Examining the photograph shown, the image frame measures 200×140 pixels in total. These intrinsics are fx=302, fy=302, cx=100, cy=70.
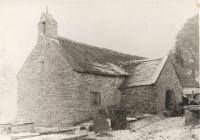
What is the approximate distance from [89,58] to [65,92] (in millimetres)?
3438

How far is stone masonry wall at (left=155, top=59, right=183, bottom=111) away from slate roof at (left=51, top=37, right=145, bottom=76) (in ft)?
8.55

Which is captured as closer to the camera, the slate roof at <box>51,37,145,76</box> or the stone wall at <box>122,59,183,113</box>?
the slate roof at <box>51,37,145,76</box>

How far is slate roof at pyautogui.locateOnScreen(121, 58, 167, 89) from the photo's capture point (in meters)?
19.0

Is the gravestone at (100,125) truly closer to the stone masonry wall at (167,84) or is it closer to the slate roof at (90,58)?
the slate roof at (90,58)

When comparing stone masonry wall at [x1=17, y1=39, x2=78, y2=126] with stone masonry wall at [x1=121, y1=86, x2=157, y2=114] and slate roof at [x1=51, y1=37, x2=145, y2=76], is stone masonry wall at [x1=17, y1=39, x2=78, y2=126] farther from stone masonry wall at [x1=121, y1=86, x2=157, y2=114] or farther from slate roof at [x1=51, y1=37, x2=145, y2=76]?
stone masonry wall at [x1=121, y1=86, x2=157, y2=114]

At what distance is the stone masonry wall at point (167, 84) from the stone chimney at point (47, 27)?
7224mm

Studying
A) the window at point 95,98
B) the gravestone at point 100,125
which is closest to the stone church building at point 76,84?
the window at point 95,98

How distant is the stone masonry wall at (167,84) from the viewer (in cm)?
1887

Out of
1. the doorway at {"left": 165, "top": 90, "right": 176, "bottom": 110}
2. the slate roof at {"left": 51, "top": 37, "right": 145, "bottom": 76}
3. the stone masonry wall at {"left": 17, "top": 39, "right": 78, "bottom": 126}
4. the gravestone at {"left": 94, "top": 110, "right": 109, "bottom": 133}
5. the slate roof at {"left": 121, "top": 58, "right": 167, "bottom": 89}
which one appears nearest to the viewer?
the gravestone at {"left": 94, "top": 110, "right": 109, "bottom": 133}

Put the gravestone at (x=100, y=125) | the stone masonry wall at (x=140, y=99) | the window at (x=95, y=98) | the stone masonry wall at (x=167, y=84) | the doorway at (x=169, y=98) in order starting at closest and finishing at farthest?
1. the gravestone at (x=100, y=125)
2. the window at (x=95, y=98)
3. the stone masonry wall at (x=140, y=99)
4. the stone masonry wall at (x=167, y=84)
5. the doorway at (x=169, y=98)

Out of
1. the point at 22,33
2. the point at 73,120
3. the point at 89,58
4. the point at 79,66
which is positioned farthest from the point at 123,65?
the point at 22,33

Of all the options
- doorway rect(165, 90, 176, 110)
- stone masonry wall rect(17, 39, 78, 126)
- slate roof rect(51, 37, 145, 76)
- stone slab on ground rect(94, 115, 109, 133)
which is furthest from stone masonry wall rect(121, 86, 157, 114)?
stone slab on ground rect(94, 115, 109, 133)

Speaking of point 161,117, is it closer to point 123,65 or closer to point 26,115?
point 123,65

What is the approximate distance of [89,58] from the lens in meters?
19.8
